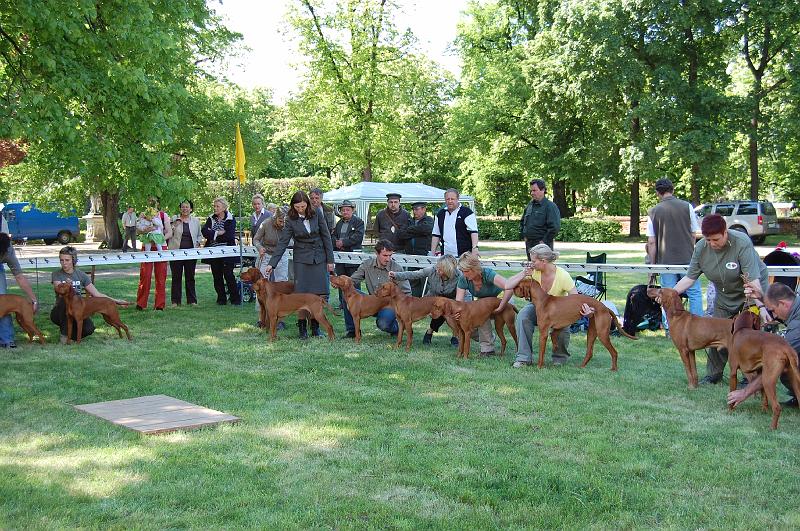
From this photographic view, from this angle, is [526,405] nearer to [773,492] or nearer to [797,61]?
[773,492]

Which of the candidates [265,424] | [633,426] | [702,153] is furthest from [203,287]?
[702,153]

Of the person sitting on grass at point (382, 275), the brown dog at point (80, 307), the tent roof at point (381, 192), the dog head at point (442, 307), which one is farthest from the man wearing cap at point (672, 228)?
the tent roof at point (381, 192)

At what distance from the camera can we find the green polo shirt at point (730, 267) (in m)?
7.08

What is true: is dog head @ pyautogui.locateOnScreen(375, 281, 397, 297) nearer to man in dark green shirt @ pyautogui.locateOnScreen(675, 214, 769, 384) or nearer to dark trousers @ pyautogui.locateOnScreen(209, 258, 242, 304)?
man in dark green shirt @ pyautogui.locateOnScreen(675, 214, 769, 384)

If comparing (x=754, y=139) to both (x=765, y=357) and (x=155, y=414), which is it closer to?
(x=765, y=357)

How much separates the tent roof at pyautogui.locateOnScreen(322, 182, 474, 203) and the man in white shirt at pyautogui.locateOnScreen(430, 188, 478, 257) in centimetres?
1599

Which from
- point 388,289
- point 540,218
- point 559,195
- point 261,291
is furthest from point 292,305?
point 559,195

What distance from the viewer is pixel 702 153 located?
106 ft

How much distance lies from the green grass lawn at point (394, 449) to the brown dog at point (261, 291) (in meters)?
1.54

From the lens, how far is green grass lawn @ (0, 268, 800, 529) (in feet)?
14.0

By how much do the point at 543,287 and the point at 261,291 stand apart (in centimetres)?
368

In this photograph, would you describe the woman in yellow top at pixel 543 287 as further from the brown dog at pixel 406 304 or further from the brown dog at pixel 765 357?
the brown dog at pixel 765 357

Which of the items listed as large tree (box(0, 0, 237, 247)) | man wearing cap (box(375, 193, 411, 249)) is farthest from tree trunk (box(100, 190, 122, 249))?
man wearing cap (box(375, 193, 411, 249))

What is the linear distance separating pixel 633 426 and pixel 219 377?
156 inches
